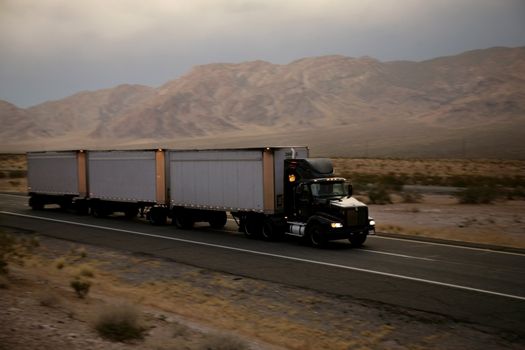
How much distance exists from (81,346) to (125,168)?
21.6 m

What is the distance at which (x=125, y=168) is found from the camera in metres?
29.5

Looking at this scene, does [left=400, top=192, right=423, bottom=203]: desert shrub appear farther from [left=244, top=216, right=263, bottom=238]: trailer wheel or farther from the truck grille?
the truck grille

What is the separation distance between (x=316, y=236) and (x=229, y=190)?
4636 millimetres

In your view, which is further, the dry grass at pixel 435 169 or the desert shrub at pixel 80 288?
the dry grass at pixel 435 169

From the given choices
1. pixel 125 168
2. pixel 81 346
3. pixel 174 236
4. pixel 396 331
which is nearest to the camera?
pixel 81 346

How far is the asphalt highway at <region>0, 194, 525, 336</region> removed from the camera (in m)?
13.2

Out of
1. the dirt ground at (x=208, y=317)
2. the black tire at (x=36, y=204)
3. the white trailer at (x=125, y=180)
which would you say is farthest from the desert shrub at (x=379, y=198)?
the dirt ground at (x=208, y=317)

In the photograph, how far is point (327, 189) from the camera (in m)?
21.8

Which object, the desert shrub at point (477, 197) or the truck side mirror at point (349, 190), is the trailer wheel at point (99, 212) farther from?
the desert shrub at point (477, 197)

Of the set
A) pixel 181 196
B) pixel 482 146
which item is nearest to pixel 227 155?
pixel 181 196

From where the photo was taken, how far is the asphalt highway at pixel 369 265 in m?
13.2

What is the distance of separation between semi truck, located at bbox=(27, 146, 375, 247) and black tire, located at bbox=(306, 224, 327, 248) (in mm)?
34

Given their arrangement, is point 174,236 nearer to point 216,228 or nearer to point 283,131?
point 216,228

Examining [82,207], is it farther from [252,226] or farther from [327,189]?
[327,189]
